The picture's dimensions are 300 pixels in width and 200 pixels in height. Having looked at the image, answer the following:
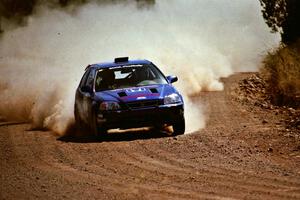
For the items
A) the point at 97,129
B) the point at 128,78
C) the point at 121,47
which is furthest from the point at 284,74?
the point at 121,47

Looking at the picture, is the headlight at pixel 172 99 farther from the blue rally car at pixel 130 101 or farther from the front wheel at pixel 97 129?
the front wheel at pixel 97 129

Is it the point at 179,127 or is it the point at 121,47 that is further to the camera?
the point at 121,47

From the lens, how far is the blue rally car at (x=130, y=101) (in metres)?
11.6

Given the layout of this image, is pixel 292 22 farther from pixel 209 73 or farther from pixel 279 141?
pixel 279 141

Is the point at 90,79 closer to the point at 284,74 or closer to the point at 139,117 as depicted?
the point at 139,117

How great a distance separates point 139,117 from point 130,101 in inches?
12.8

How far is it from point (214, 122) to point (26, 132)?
Result: 159 inches

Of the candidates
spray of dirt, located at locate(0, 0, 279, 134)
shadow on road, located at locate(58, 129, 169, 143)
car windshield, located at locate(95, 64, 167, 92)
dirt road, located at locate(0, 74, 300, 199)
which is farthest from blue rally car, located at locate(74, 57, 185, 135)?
spray of dirt, located at locate(0, 0, 279, 134)

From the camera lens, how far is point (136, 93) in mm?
11867

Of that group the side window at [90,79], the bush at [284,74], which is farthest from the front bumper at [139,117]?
the bush at [284,74]

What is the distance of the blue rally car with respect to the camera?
1161 cm

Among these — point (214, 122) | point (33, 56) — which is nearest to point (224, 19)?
point (33, 56)

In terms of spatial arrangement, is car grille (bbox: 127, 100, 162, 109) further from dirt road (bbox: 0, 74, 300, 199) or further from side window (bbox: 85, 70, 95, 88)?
side window (bbox: 85, 70, 95, 88)

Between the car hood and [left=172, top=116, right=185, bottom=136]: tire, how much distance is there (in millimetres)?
536
